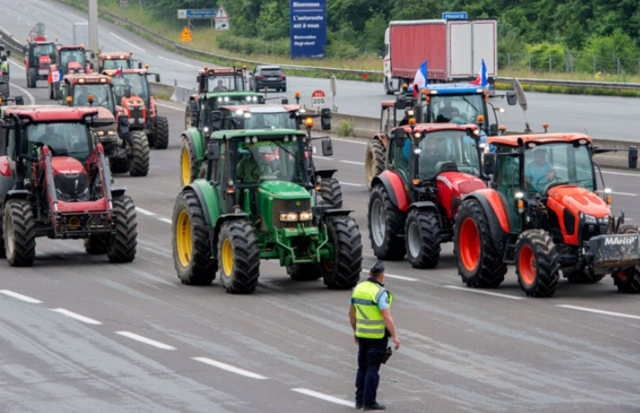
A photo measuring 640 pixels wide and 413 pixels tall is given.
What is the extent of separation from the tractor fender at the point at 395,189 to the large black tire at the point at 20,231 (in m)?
5.90

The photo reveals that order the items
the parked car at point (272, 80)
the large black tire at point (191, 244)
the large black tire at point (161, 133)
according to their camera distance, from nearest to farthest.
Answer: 1. the large black tire at point (191, 244)
2. the large black tire at point (161, 133)
3. the parked car at point (272, 80)

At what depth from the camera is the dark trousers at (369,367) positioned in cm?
1209

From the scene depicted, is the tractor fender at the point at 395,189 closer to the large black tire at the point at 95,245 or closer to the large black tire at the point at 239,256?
the large black tire at the point at 239,256

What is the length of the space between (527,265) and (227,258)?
4.19 meters

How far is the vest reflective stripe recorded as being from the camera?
39.7 ft

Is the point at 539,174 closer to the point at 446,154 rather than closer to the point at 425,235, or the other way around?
the point at 425,235

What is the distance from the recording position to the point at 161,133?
145ft

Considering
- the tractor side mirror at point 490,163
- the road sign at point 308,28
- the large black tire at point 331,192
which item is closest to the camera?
the tractor side mirror at point 490,163

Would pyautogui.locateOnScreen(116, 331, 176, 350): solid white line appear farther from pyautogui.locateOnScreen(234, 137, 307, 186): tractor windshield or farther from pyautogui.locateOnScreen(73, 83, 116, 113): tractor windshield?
pyautogui.locateOnScreen(73, 83, 116, 113): tractor windshield

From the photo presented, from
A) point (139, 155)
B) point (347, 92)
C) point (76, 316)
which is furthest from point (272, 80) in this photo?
point (76, 316)

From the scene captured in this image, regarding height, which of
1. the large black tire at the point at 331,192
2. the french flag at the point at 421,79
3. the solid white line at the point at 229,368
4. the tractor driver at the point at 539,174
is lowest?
the solid white line at the point at 229,368

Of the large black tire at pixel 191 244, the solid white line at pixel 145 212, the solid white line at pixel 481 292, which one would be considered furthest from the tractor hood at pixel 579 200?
the solid white line at pixel 145 212

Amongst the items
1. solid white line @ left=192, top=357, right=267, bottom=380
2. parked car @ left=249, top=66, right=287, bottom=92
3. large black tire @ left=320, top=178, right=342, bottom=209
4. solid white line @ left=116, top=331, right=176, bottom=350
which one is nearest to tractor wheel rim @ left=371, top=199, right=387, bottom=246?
large black tire @ left=320, top=178, right=342, bottom=209

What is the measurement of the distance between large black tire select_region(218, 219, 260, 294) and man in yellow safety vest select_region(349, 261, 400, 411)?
20.9 feet
